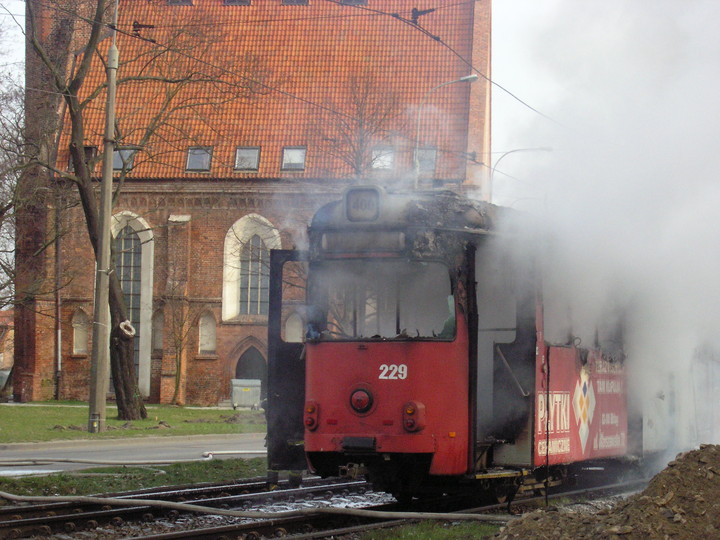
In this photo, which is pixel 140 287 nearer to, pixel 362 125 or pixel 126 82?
pixel 126 82

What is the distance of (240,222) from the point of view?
4619 cm

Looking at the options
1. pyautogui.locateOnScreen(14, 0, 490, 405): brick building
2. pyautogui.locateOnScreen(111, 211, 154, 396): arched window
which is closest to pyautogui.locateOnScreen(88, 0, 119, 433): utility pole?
pyautogui.locateOnScreen(14, 0, 490, 405): brick building

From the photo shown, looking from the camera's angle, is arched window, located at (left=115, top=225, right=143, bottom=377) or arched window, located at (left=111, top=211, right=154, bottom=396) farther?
arched window, located at (left=115, top=225, right=143, bottom=377)


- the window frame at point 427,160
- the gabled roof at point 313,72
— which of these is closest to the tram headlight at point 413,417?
the window frame at point 427,160

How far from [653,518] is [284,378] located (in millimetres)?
5236

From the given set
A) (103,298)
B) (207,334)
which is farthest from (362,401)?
(207,334)

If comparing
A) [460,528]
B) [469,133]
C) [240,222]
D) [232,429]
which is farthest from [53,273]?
[460,528]

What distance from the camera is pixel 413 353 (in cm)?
1082

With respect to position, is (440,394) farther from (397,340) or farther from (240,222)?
(240,222)

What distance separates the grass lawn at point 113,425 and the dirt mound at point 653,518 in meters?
16.3

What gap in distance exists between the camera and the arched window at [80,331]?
1882 inches

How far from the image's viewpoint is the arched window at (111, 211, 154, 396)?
155 feet

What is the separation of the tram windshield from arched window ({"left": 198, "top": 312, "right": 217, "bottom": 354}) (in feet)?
119

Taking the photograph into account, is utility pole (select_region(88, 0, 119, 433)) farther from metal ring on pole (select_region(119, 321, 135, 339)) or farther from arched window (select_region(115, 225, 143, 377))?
arched window (select_region(115, 225, 143, 377))
